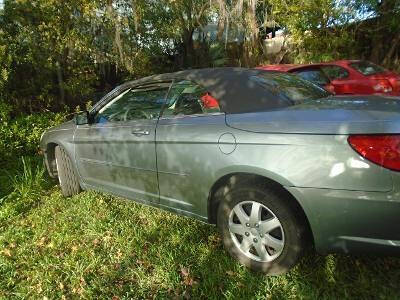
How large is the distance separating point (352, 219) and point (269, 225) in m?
0.58

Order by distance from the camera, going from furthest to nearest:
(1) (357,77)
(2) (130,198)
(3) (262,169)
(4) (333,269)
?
(1) (357,77) → (2) (130,198) → (4) (333,269) → (3) (262,169)

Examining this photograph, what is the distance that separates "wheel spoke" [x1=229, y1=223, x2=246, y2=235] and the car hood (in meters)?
0.72

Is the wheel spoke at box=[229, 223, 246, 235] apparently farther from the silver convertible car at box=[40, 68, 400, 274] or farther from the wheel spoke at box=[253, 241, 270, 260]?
the wheel spoke at box=[253, 241, 270, 260]

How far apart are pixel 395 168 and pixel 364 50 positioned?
1364 cm

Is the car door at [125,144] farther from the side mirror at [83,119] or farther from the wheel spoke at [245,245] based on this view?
the wheel spoke at [245,245]

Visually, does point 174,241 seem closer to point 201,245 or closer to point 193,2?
point 201,245

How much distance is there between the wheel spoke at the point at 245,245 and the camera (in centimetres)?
291

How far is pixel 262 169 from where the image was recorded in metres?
2.62

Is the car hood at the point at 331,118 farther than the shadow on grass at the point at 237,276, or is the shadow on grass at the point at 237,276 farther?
the shadow on grass at the point at 237,276

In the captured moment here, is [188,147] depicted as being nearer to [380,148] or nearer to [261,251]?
[261,251]

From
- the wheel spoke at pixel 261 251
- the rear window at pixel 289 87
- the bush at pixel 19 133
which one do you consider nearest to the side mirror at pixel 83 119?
the rear window at pixel 289 87

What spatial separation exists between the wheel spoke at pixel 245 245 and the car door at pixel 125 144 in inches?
38.0

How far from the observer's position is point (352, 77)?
7664 mm

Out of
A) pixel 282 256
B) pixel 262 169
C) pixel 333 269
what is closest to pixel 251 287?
pixel 282 256
